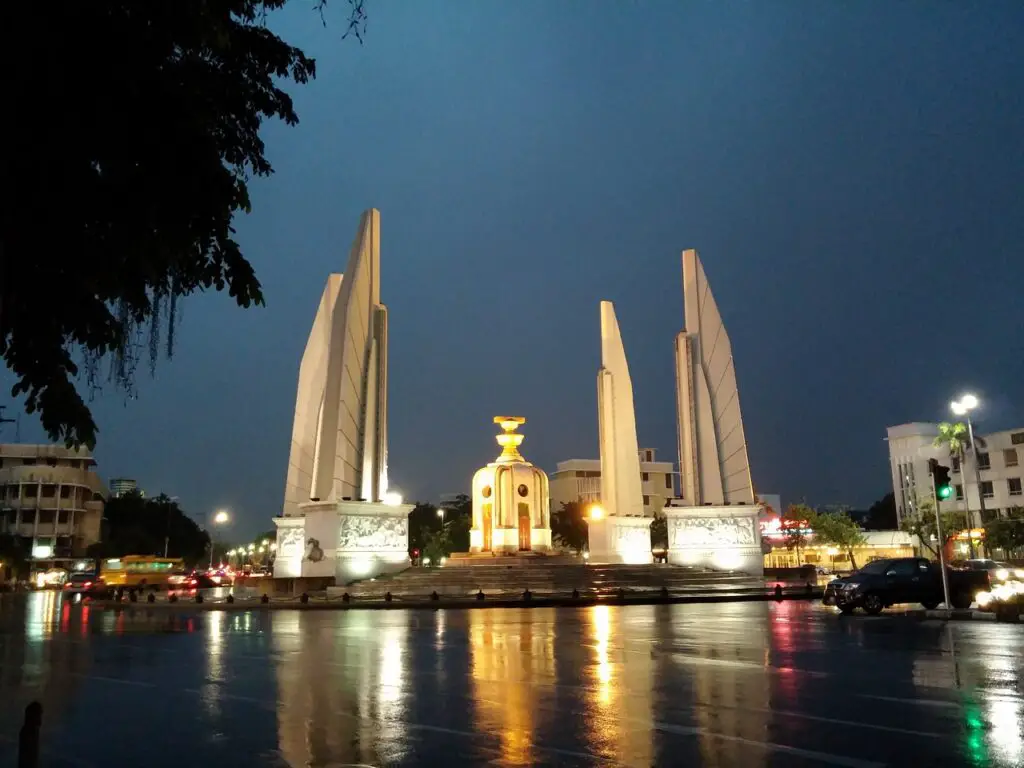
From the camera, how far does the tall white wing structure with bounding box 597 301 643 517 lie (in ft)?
123

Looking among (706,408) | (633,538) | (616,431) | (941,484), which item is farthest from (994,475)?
(941,484)

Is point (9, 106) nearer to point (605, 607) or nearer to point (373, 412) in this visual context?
point (605, 607)

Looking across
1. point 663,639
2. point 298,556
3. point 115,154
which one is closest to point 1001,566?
point 663,639

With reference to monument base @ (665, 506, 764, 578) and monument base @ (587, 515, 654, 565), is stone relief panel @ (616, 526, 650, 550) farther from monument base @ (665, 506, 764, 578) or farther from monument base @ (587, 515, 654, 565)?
monument base @ (665, 506, 764, 578)

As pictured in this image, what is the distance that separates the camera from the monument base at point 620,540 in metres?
35.4

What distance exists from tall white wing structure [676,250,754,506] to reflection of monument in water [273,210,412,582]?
41.8ft

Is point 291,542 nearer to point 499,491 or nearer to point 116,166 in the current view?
point 499,491

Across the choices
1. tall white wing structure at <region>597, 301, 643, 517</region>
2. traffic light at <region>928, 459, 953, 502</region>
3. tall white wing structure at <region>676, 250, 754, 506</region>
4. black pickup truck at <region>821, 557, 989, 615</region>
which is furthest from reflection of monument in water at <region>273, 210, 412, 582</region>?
traffic light at <region>928, 459, 953, 502</region>

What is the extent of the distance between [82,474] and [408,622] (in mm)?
61738

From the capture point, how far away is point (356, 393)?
32.4 m

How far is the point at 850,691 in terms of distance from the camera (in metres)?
7.89

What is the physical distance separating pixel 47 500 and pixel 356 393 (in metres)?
48.8

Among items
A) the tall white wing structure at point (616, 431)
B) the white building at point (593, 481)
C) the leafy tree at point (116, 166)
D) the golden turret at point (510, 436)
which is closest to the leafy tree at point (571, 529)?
the white building at point (593, 481)

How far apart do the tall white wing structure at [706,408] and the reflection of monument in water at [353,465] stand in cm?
1275
